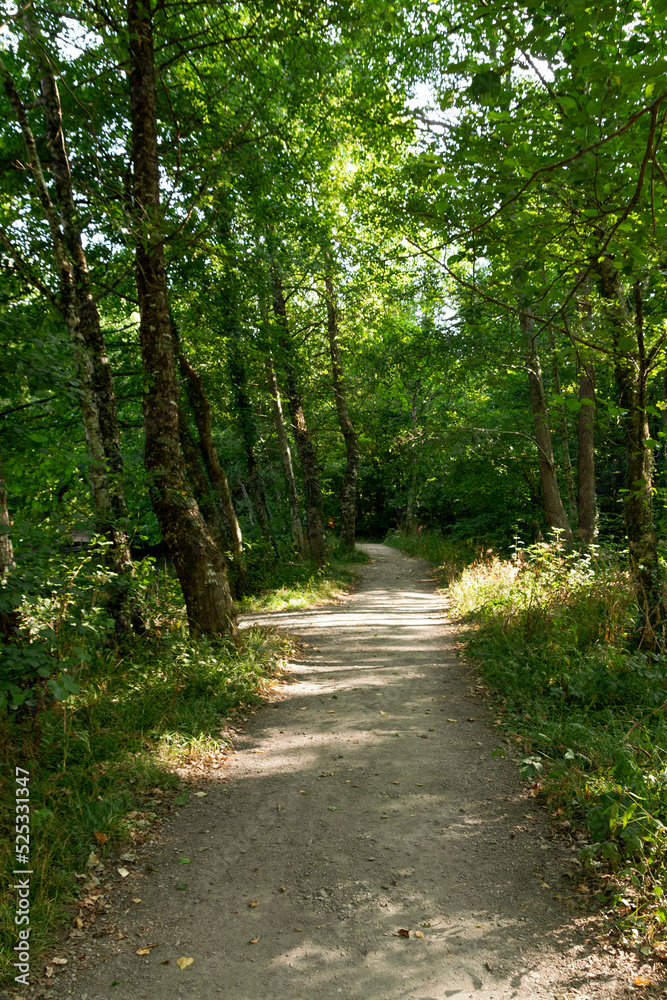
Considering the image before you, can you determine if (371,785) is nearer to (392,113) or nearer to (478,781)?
(478,781)

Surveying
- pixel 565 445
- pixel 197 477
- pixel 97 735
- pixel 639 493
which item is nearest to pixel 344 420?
pixel 565 445

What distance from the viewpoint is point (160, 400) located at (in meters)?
6.54

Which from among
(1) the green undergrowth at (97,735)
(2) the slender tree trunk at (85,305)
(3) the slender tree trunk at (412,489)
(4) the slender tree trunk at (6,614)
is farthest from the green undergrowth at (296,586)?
(3) the slender tree trunk at (412,489)

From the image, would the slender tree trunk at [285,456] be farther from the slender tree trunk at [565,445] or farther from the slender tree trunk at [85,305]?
the slender tree trunk at [85,305]

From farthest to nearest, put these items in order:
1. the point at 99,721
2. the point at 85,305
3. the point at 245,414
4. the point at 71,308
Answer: the point at 245,414 < the point at 85,305 < the point at 71,308 < the point at 99,721

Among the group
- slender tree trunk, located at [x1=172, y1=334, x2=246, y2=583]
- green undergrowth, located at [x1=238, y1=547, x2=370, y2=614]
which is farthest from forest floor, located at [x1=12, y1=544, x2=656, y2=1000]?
slender tree trunk, located at [x1=172, y1=334, x2=246, y2=583]

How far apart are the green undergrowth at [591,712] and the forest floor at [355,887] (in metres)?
0.22

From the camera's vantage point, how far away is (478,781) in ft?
14.6

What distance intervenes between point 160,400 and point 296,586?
7474 mm

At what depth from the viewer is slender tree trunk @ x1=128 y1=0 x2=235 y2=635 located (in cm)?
643

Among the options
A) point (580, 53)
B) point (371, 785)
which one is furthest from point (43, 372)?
point (371, 785)

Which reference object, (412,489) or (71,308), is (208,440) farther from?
(412,489)

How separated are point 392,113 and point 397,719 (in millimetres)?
8787

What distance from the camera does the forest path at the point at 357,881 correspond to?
263cm
